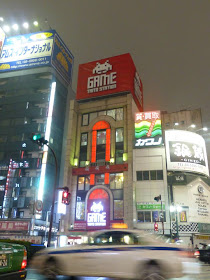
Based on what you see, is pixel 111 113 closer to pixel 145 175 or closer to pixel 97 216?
pixel 145 175

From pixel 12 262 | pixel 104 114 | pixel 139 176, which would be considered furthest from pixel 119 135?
pixel 12 262

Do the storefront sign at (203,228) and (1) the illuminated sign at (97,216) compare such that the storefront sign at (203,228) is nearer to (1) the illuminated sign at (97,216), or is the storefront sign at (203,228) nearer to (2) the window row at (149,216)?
(2) the window row at (149,216)

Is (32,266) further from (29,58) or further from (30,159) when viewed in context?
(29,58)

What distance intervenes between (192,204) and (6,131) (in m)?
43.0

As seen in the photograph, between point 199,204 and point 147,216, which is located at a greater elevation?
point 199,204

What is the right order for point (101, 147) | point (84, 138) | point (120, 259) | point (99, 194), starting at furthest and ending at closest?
point (84, 138)
point (101, 147)
point (99, 194)
point (120, 259)

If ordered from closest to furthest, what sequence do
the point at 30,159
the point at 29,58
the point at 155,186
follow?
1. the point at 155,186
2. the point at 30,159
3. the point at 29,58

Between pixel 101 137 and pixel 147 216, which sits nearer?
pixel 147 216

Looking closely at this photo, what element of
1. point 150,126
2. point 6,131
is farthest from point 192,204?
point 6,131

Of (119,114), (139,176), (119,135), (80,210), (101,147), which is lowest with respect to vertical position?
(80,210)

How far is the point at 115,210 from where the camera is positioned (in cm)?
3631

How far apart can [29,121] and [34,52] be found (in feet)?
51.5

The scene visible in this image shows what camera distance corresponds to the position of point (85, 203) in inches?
1484

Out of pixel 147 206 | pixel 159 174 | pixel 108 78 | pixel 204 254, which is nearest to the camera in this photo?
pixel 204 254
